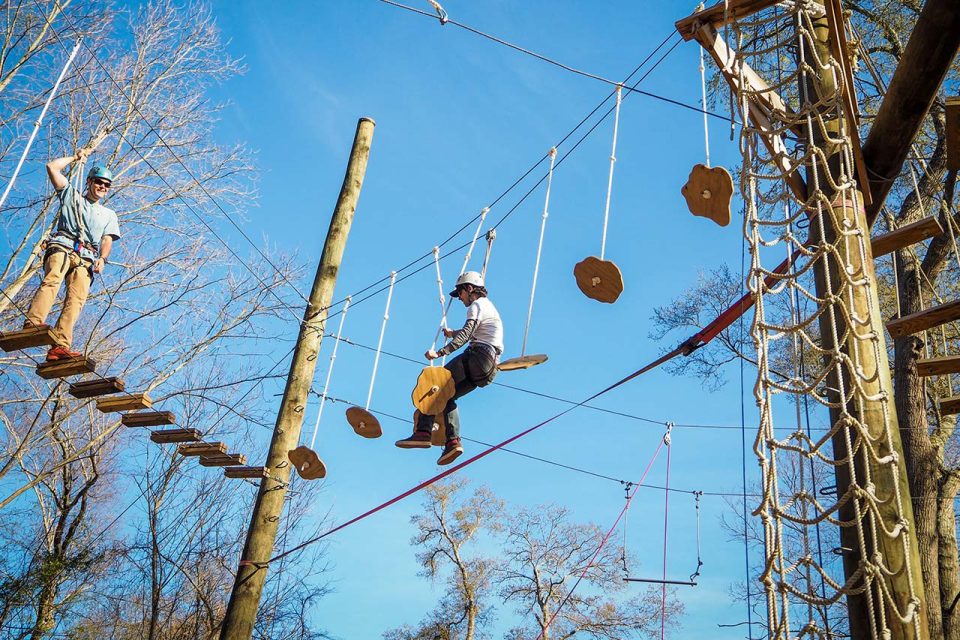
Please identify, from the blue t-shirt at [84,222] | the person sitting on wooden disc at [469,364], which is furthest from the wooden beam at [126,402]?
the person sitting on wooden disc at [469,364]

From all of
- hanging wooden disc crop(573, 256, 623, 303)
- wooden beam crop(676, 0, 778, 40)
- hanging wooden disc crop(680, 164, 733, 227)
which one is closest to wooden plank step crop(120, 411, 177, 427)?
hanging wooden disc crop(573, 256, 623, 303)

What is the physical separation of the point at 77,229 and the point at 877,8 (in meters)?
8.43

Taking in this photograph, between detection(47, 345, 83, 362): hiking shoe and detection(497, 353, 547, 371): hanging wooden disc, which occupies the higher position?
detection(497, 353, 547, 371): hanging wooden disc

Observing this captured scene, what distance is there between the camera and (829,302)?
12.7ft

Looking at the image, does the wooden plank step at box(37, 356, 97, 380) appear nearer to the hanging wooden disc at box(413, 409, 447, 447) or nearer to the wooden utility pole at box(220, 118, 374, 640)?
the wooden utility pole at box(220, 118, 374, 640)

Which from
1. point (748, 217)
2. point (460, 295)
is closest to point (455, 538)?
point (460, 295)

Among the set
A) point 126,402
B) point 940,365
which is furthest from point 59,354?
point 940,365

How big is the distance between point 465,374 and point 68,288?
8.86ft

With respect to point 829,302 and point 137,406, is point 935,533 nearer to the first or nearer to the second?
point 829,302

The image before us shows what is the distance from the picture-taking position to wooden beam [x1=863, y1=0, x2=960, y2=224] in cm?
407

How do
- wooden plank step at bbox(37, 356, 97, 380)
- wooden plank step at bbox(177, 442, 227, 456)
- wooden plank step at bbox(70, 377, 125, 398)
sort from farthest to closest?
1. wooden plank step at bbox(177, 442, 227, 456)
2. wooden plank step at bbox(70, 377, 125, 398)
3. wooden plank step at bbox(37, 356, 97, 380)

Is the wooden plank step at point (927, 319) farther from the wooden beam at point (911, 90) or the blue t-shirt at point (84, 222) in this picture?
the blue t-shirt at point (84, 222)

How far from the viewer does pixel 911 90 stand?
4.31 metres

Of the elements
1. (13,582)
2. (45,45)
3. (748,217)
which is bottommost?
(13,582)
